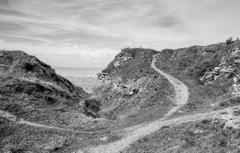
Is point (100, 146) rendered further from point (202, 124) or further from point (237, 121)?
point (237, 121)

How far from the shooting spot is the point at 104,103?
68.2 metres

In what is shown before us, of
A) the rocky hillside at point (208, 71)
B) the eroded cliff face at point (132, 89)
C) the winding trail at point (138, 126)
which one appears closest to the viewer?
the winding trail at point (138, 126)

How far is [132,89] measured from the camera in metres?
62.2

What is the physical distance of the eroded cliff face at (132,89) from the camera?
41.9 meters

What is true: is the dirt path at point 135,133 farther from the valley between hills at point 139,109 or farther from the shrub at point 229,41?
the shrub at point 229,41

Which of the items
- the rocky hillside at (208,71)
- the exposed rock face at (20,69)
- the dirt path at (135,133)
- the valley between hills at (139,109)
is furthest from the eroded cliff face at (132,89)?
the exposed rock face at (20,69)

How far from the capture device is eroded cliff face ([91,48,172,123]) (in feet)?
138

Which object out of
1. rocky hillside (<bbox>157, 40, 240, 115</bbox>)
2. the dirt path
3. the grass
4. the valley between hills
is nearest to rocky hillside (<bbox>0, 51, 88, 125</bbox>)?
the valley between hills

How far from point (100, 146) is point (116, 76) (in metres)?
51.7

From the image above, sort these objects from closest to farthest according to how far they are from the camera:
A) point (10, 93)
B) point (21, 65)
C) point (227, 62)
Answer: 1. point (10, 93)
2. point (227, 62)
3. point (21, 65)

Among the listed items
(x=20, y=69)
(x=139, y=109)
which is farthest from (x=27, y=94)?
(x=139, y=109)

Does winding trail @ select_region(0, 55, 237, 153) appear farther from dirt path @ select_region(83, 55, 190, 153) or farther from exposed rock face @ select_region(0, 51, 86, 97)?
exposed rock face @ select_region(0, 51, 86, 97)

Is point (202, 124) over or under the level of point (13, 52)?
under

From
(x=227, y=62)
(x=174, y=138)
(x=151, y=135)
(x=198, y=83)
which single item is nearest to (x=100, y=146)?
(x=151, y=135)
